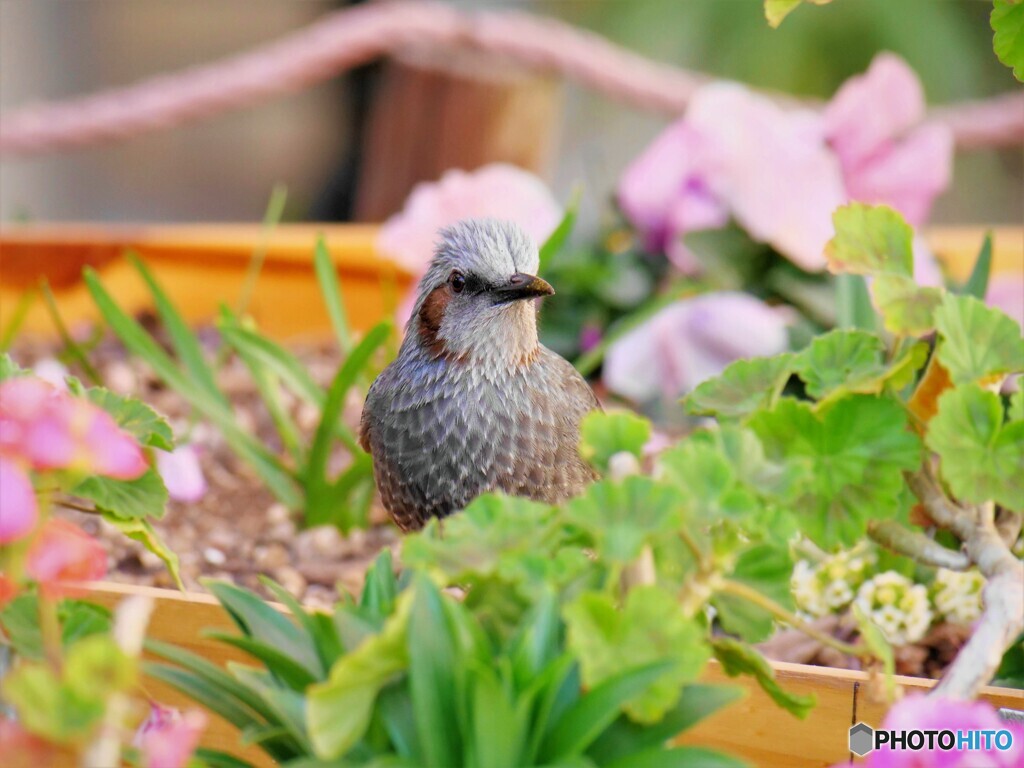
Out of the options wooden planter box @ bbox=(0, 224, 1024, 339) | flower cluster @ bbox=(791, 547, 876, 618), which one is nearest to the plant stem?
flower cluster @ bbox=(791, 547, 876, 618)

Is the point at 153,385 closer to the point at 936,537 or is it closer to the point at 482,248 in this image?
the point at 482,248

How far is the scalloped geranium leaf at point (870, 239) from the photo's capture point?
0.91 m

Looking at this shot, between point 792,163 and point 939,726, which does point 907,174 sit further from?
point 939,726

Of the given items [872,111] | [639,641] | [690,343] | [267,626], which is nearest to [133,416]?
[267,626]

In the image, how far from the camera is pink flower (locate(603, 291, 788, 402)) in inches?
76.8

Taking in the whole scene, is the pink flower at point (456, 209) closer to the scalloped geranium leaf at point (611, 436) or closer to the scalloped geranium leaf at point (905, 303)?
the scalloped geranium leaf at point (905, 303)

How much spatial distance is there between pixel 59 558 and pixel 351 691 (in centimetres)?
19

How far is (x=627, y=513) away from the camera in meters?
0.68

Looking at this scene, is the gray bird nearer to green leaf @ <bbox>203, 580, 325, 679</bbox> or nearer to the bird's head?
the bird's head

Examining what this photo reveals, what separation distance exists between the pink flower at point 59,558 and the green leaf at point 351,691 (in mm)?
165

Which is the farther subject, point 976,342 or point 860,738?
point 860,738

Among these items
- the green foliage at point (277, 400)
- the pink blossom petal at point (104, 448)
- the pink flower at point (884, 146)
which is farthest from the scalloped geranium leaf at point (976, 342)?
the pink flower at point (884, 146)

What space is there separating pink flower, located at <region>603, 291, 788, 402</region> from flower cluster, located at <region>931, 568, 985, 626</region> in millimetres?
698

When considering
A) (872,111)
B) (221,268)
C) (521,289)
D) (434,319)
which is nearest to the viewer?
(521,289)
